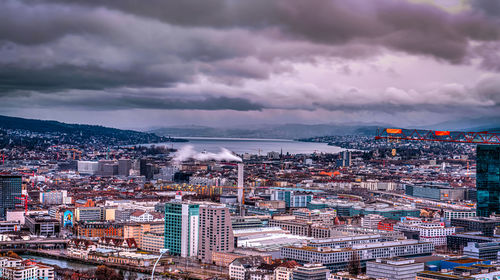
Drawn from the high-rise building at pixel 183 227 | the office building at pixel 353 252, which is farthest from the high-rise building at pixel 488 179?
the high-rise building at pixel 183 227

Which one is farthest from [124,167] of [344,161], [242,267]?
[242,267]

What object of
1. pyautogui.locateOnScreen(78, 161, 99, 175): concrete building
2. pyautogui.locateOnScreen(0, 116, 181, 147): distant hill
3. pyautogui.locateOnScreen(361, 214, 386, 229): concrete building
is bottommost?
pyautogui.locateOnScreen(361, 214, 386, 229): concrete building

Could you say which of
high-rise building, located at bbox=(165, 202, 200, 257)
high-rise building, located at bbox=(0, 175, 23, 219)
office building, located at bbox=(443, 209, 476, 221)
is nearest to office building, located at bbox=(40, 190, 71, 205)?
high-rise building, located at bbox=(0, 175, 23, 219)

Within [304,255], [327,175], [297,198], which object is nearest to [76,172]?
[327,175]

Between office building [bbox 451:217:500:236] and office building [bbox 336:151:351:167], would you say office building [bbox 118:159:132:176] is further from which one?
office building [bbox 451:217:500:236]

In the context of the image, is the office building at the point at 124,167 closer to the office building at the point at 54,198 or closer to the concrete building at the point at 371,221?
the office building at the point at 54,198
